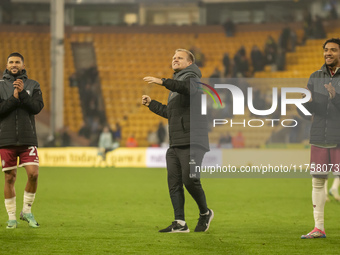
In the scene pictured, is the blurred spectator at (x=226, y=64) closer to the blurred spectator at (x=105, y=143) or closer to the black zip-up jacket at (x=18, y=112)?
the blurred spectator at (x=105, y=143)

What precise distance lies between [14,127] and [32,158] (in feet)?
1.45

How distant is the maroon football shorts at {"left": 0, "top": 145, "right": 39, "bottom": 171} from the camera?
24.5 ft

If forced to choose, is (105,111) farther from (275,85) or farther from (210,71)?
(275,85)

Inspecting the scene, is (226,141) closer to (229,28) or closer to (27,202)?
(27,202)

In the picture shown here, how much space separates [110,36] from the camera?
31484mm

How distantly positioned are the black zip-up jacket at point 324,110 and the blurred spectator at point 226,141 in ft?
7.27

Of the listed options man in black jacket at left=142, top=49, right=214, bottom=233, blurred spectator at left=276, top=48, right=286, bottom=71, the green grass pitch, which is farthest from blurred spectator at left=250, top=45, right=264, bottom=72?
man in black jacket at left=142, top=49, right=214, bottom=233

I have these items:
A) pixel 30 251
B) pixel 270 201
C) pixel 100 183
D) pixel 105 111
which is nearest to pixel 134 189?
pixel 100 183

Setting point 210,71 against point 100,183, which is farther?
point 210,71

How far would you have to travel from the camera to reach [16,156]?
297 inches

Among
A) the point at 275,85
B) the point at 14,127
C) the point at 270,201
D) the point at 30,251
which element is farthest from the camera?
the point at 270,201

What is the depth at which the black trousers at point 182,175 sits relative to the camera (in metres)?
7.16

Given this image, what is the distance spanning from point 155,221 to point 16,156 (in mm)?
2110

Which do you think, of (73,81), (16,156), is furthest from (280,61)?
(16,156)
